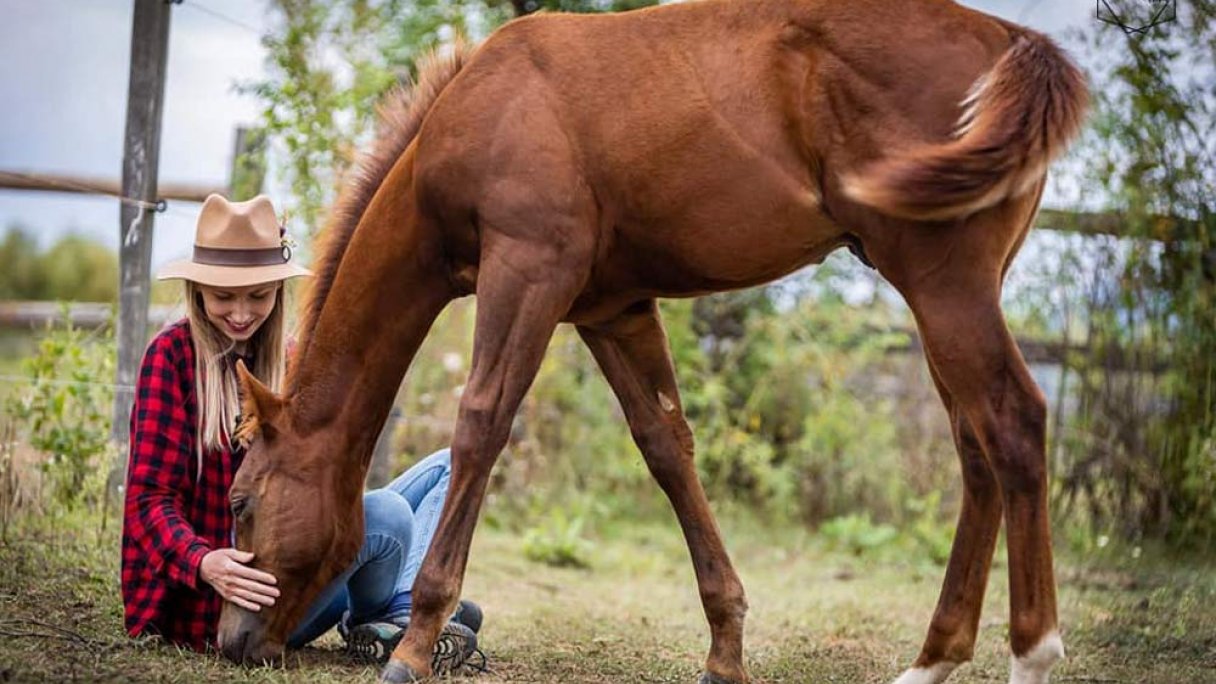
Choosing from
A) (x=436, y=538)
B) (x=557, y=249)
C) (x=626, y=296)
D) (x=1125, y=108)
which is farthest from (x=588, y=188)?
(x=1125, y=108)

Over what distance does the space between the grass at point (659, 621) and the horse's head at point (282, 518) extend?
4.6 inches

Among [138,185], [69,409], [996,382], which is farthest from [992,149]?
[69,409]

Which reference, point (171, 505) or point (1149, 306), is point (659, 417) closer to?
point (171, 505)

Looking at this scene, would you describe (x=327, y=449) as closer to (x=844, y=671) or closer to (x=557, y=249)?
(x=557, y=249)

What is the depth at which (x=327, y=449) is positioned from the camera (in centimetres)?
357

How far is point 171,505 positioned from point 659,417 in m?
1.44

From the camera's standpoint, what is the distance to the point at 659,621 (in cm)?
532

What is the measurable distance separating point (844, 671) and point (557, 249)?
180cm

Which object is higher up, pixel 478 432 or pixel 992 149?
pixel 992 149

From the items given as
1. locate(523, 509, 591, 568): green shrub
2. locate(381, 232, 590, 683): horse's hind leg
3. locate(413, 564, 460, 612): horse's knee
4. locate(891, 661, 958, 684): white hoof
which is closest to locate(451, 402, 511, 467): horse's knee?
locate(381, 232, 590, 683): horse's hind leg

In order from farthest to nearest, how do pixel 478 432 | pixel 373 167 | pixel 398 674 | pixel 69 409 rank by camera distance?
pixel 69 409 < pixel 373 167 < pixel 478 432 < pixel 398 674

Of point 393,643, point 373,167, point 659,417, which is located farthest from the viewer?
point 659,417

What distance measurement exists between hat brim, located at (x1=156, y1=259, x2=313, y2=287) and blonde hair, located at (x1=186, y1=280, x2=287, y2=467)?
5 centimetres

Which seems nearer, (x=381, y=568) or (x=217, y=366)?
(x=217, y=366)
